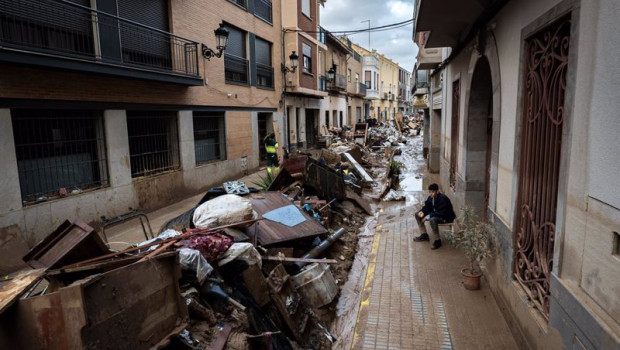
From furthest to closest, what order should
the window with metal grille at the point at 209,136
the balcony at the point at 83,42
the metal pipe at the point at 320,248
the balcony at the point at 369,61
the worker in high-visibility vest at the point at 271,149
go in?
1. the balcony at the point at 369,61
2. the worker in high-visibility vest at the point at 271,149
3. the window with metal grille at the point at 209,136
4. the balcony at the point at 83,42
5. the metal pipe at the point at 320,248

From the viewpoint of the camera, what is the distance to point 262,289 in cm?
457

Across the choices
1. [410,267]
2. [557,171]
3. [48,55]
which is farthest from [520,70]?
[48,55]

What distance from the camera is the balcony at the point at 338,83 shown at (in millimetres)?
26644

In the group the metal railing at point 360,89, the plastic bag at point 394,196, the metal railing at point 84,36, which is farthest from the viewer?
the metal railing at point 360,89

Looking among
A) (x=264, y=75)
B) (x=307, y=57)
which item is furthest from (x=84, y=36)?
(x=307, y=57)

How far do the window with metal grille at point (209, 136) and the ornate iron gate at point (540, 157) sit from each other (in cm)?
1038

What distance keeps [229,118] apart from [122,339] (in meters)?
11.7

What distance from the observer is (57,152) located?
7.94 m

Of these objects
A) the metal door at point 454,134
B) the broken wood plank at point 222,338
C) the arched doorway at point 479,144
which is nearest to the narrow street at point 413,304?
the arched doorway at point 479,144

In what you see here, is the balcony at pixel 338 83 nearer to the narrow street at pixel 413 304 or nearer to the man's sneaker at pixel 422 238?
the man's sneaker at pixel 422 238

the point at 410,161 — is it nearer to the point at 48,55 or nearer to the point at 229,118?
the point at 229,118

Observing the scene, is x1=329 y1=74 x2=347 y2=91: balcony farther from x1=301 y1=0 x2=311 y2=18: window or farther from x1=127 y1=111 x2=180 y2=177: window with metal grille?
x1=127 y1=111 x2=180 y2=177: window with metal grille

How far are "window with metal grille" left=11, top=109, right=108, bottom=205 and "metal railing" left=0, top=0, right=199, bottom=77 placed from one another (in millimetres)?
1314

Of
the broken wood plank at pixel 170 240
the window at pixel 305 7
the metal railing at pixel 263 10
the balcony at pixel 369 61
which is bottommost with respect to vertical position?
the broken wood plank at pixel 170 240
